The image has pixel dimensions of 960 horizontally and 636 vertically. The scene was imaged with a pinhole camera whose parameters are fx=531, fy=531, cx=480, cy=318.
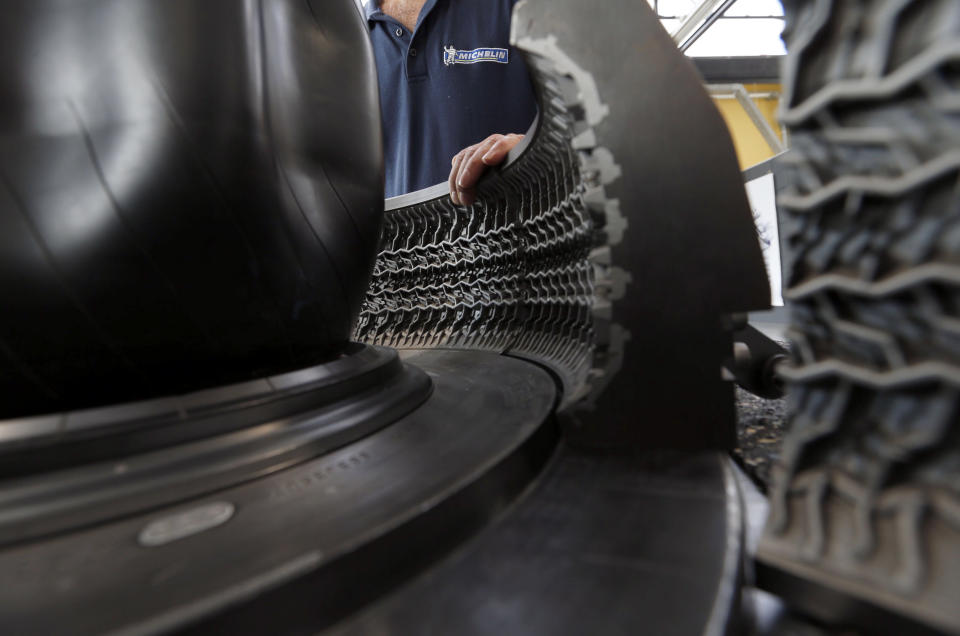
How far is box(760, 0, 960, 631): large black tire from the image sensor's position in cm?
24

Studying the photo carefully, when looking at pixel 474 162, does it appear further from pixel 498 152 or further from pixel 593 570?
pixel 593 570

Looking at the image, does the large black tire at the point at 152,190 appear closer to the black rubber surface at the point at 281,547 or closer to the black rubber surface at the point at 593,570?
the black rubber surface at the point at 281,547

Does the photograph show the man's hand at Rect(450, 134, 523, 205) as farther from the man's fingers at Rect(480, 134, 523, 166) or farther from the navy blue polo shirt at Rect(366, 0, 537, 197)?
the navy blue polo shirt at Rect(366, 0, 537, 197)

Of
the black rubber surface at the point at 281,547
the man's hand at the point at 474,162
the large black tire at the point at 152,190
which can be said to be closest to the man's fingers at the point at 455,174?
the man's hand at the point at 474,162

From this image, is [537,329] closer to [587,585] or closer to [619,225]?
[619,225]

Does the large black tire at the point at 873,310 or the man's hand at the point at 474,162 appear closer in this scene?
the large black tire at the point at 873,310

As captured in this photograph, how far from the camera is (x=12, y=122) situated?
35 centimetres

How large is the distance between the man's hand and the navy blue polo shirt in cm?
73

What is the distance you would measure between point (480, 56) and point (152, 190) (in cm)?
134

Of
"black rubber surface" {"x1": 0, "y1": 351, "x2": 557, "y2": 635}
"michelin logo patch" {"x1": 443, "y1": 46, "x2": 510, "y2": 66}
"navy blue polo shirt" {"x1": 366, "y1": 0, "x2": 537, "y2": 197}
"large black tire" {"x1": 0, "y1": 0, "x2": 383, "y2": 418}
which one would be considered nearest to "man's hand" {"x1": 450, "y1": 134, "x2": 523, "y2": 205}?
"large black tire" {"x1": 0, "y1": 0, "x2": 383, "y2": 418}

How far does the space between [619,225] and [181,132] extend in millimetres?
332

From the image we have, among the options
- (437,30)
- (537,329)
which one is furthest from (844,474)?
(437,30)

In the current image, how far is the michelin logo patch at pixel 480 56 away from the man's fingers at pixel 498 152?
35.2 inches

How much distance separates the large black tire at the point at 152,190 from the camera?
1.18ft
